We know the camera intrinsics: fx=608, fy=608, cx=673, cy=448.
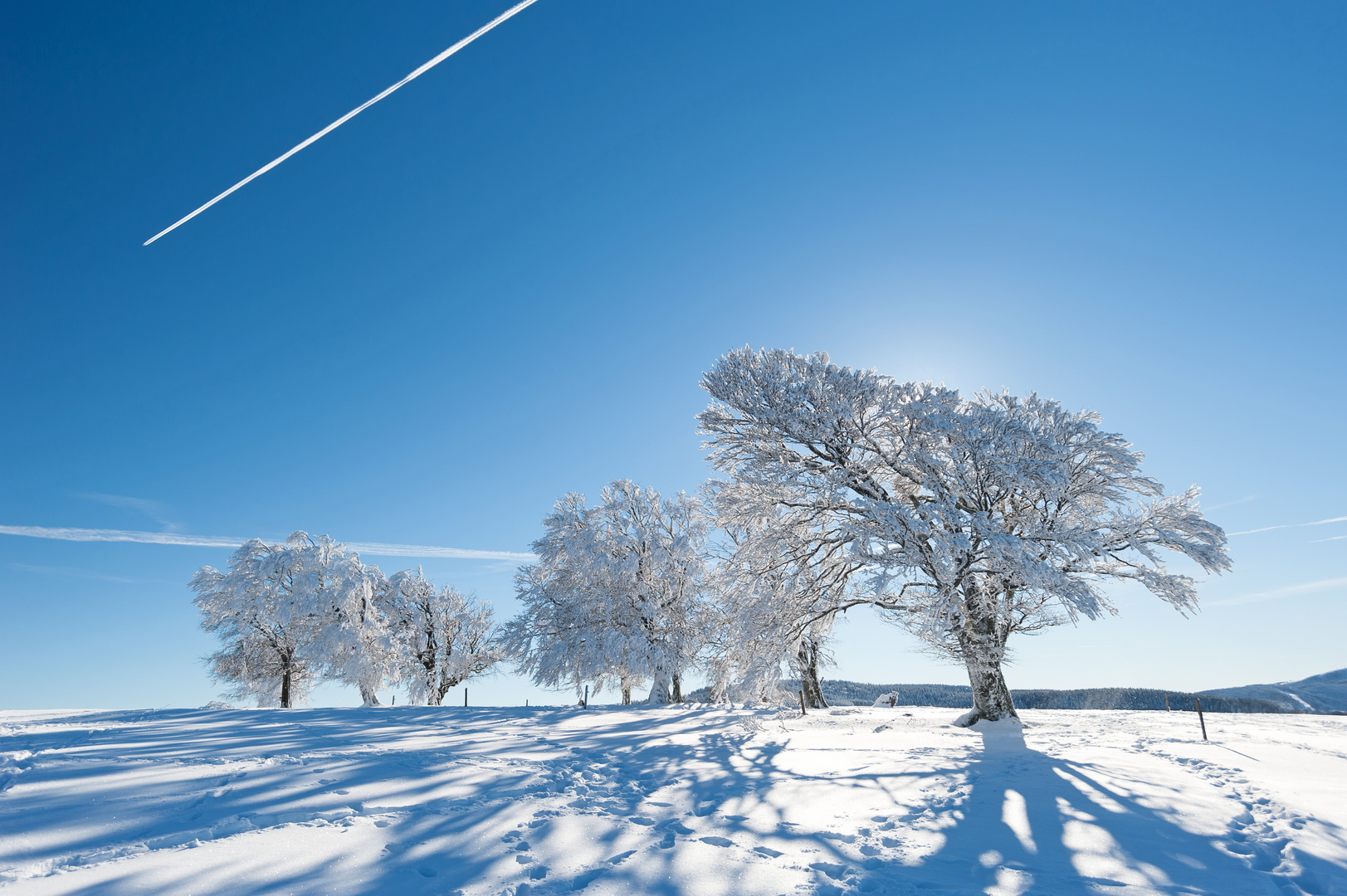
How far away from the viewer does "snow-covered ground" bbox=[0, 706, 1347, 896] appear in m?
4.59

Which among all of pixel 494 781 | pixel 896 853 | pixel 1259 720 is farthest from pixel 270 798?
pixel 1259 720

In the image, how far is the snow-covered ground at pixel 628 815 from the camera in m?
4.59

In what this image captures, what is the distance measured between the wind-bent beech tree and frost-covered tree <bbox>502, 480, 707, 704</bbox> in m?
9.19

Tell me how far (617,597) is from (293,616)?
16.8 meters

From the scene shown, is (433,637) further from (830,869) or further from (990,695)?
(830,869)

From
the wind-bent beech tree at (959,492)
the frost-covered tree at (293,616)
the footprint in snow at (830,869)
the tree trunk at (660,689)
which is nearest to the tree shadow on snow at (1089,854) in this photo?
the footprint in snow at (830,869)

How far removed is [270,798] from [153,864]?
1844mm

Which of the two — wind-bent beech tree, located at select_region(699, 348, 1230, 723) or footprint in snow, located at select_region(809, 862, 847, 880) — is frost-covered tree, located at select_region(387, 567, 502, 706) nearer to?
wind-bent beech tree, located at select_region(699, 348, 1230, 723)

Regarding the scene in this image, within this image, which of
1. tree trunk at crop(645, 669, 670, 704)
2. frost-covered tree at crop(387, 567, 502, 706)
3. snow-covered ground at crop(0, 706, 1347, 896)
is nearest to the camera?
snow-covered ground at crop(0, 706, 1347, 896)

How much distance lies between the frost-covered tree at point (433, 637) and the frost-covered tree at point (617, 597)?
10039 millimetres

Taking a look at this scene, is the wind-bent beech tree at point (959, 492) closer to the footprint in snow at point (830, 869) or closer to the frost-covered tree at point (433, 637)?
the footprint in snow at point (830, 869)

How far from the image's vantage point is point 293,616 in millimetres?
30062

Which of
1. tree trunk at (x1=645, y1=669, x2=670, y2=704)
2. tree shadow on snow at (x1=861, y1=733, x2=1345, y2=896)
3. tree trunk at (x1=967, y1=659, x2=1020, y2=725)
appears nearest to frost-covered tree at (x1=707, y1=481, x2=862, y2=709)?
tree trunk at (x1=967, y1=659, x2=1020, y2=725)

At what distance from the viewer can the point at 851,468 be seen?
57.6 ft
